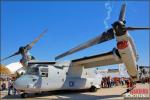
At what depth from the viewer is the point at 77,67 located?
76.2 ft

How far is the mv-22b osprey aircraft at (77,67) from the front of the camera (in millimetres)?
15922

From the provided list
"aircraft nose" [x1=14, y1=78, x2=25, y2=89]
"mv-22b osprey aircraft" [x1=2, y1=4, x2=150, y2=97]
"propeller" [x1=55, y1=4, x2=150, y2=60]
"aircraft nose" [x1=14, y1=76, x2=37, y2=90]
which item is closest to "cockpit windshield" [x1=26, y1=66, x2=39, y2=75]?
"mv-22b osprey aircraft" [x1=2, y1=4, x2=150, y2=97]

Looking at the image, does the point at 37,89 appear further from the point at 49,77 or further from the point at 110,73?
the point at 110,73

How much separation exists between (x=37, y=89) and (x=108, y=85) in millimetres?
12285

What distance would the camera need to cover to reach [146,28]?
52.6ft

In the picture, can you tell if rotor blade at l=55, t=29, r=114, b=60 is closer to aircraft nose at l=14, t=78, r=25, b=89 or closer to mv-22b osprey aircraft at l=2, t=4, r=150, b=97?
mv-22b osprey aircraft at l=2, t=4, r=150, b=97

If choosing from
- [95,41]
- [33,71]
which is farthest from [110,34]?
[33,71]

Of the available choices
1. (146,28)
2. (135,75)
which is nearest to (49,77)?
(135,75)

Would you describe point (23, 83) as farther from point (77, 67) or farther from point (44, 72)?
point (77, 67)

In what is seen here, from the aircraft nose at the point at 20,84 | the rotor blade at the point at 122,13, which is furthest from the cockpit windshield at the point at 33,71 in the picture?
the rotor blade at the point at 122,13

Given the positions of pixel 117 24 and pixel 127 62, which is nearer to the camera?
pixel 117 24

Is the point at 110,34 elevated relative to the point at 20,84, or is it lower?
elevated

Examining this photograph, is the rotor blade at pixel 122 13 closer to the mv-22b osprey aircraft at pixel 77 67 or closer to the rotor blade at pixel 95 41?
the mv-22b osprey aircraft at pixel 77 67

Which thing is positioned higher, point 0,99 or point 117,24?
point 117,24
